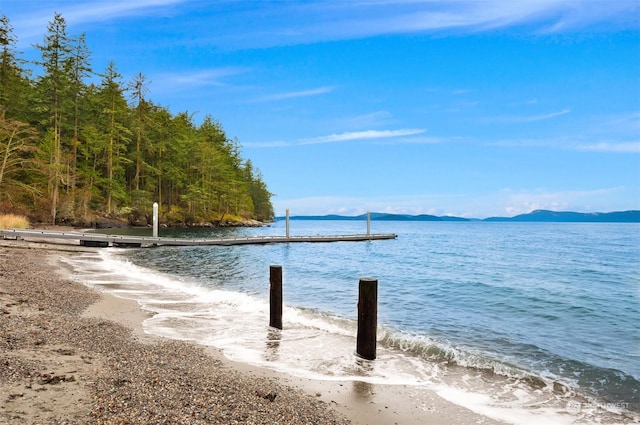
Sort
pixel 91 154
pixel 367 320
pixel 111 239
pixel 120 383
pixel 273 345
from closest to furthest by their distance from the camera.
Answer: pixel 120 383, pixel 367 320, pixel 273 345, pixel 111 239, pixel 91 154

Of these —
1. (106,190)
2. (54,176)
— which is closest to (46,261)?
(54,176)

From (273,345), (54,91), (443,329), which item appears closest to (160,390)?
(273,345)

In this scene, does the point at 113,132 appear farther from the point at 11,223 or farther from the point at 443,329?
the point at 443,329

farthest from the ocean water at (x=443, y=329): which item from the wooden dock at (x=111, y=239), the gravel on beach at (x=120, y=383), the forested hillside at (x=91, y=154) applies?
the forested hillside at (x=91, y=154)

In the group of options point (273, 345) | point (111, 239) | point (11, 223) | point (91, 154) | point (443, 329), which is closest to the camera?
point (273, 345)

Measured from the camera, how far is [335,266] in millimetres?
26750

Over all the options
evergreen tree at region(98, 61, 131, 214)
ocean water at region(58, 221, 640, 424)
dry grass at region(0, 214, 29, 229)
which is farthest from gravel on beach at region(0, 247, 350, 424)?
evergreen tree at region(98, 61, 131, 214)

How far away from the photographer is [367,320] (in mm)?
8414

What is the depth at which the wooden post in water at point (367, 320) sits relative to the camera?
27.2 feet

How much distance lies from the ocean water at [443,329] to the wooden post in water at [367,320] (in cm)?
27

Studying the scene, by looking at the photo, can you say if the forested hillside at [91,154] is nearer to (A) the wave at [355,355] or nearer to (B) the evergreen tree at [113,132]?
(B) the evergreen tree at [113,132]

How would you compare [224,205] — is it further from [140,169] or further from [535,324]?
[535,324]

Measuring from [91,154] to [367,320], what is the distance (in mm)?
57813

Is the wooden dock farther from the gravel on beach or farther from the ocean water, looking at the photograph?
the gravel on beach
